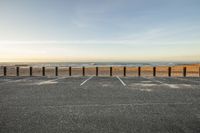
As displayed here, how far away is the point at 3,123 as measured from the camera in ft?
16.8

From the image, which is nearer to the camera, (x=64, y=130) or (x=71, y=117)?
(x=64, y=130)

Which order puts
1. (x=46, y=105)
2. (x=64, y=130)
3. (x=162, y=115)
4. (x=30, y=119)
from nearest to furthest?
(x=64, y=130) → (x=30, y=119) → (x=162, y=115) → (x=46, y=105)

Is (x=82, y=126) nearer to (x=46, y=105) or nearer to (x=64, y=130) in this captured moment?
(x=64, y=130)

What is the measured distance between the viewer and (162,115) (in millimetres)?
5836

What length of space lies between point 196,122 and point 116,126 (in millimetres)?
2261

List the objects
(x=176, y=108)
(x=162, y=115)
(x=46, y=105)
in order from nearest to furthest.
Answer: (x=162, y=115) → (x=176, y=108) → (x=46, y=105)

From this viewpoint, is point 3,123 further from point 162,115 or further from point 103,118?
point 162,115

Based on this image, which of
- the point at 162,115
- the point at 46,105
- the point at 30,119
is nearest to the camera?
the point at 30,119

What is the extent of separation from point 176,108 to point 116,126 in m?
3.04

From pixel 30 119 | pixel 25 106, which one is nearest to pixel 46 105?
pixel 25 106

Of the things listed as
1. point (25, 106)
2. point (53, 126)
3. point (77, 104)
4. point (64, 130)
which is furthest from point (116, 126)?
point (25, 106)

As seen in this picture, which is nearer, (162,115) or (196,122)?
(196,122)

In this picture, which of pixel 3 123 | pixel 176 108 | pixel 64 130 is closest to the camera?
pixel 64 130

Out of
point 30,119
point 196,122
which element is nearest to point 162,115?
point 196,122
